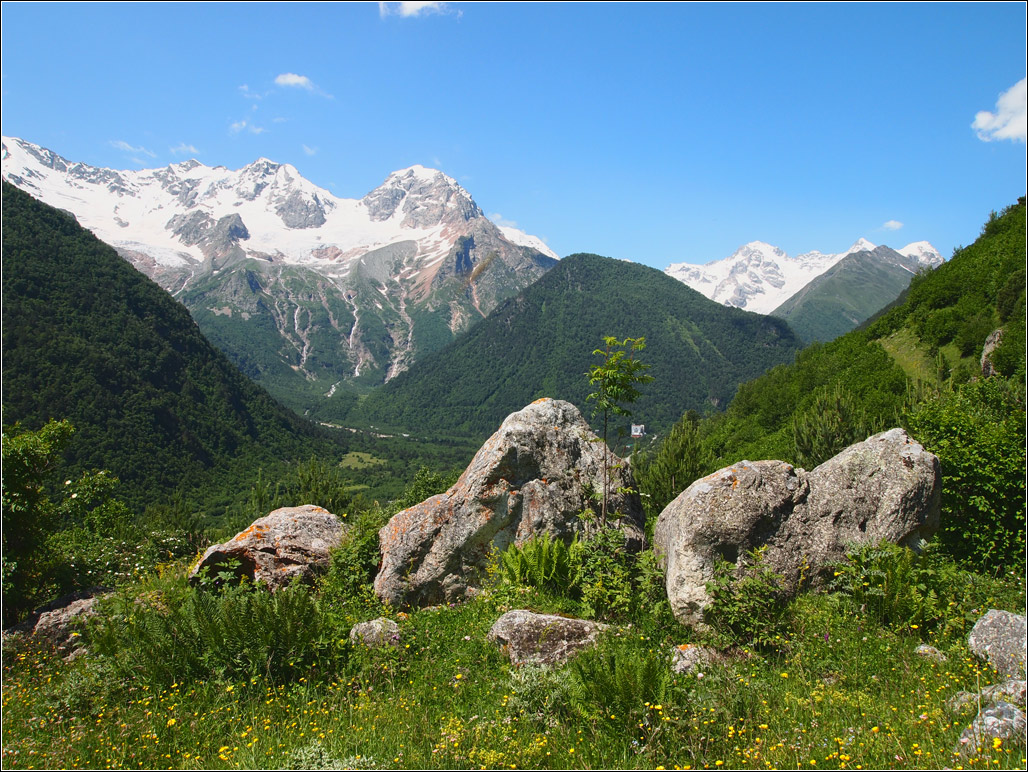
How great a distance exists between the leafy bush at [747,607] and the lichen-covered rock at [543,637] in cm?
192

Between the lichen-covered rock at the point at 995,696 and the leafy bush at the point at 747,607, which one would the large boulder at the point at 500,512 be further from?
the lichen-covered rock at the point at 995,696

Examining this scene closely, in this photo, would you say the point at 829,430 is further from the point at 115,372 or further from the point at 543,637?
the point at 115,372

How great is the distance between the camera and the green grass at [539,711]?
5.82 m

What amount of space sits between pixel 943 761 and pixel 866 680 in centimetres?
198

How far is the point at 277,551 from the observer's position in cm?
1270

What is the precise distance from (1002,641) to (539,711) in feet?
20.8

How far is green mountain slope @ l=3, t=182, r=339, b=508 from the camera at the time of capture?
422 ft

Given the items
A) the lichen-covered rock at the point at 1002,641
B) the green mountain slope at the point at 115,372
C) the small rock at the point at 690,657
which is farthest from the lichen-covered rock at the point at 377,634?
the green mountain slope at the point at 115,372

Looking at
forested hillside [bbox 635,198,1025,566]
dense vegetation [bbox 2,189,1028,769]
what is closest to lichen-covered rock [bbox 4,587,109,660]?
dense vegetation [bbox 2,189,1028,769]

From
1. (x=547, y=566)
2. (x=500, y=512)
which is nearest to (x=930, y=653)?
(x=547, y=566)

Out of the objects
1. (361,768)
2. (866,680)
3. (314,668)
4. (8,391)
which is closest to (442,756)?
(361,768)

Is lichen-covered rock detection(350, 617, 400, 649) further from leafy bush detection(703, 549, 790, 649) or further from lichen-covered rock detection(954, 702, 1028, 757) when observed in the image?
lichen-covered rock detection(954, 702, 1028, 757)

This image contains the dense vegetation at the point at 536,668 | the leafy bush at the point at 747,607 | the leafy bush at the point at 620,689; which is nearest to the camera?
the dense vegetation at the point at 536,668

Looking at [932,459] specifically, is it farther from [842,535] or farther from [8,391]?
[8,391]
